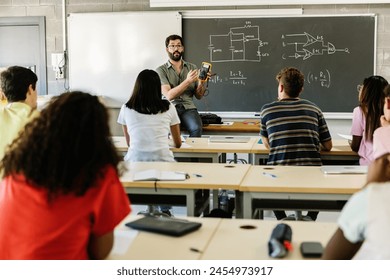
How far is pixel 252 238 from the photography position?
197 cm

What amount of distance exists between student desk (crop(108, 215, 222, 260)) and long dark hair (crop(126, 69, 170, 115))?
174 centimetres

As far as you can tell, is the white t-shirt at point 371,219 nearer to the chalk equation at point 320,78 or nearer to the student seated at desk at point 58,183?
the student seated at desk at point 58,183

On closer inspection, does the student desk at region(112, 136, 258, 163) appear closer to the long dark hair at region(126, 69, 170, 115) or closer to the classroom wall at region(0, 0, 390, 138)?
the long dark hair at region(126, 69, 170, 115)

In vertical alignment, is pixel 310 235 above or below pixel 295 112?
below

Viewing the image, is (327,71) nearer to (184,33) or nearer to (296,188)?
(184,33)

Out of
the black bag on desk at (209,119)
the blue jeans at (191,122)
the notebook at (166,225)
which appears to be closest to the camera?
the notebook at (166,225)

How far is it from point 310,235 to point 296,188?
756 millimetres

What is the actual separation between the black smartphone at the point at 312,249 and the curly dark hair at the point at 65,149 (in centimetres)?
70

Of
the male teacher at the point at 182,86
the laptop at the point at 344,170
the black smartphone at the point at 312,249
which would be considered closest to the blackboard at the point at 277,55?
the male teacher at the point at 182,86

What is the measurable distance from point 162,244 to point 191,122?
3.51 m

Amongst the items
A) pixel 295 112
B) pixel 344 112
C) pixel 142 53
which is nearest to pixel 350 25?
pixel 344 112

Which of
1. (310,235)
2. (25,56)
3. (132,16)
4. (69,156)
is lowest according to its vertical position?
(310,235)

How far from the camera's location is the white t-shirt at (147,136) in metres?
3.78

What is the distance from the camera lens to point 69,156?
5.27 ft
